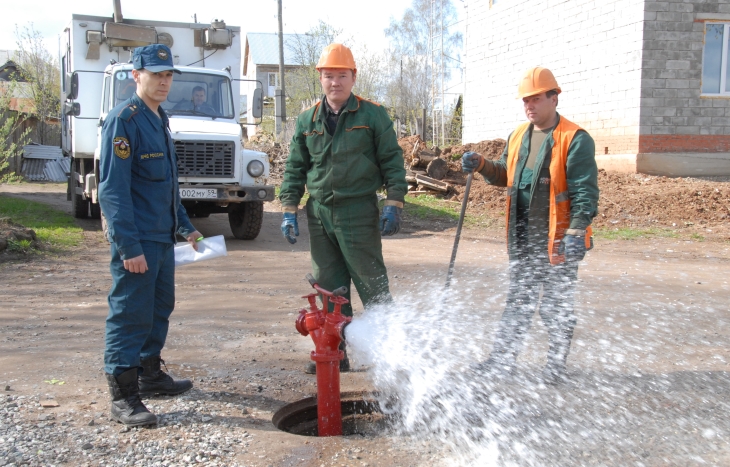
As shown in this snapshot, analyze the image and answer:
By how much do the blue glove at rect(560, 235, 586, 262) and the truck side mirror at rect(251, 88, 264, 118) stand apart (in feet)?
23.8

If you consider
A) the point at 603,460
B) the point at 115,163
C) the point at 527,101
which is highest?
the point at 527,101

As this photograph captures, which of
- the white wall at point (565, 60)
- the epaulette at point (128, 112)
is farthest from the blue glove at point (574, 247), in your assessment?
the white wall at point (565, 60)

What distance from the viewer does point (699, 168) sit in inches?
596

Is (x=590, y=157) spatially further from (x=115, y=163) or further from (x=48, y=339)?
(x=48, y=339)

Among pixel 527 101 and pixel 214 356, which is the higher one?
pixel 527 101

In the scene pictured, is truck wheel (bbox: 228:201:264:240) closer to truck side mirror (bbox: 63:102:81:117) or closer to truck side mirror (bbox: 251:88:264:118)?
truck side mirror (bbox: 251:88:264:118)

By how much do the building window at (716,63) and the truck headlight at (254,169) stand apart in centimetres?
1099

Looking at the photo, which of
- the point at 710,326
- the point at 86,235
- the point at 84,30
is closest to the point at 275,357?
the point at 710,326

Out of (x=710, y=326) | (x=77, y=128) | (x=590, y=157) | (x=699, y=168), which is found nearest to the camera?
(x=590, y=157)

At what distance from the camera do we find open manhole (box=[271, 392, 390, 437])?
391cm

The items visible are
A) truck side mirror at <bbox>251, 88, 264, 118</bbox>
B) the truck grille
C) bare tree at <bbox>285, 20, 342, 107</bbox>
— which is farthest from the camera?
bare tree at <bbox>285, 20, 342, 107</bbox>

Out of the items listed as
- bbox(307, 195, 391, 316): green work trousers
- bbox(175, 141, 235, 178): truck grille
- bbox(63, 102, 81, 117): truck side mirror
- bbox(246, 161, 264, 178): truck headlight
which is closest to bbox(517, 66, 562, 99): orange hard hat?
bbox(307, 195, 391, 316): green work trousers

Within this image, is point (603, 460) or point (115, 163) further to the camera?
point (115, 163)

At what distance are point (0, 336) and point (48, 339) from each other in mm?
405
